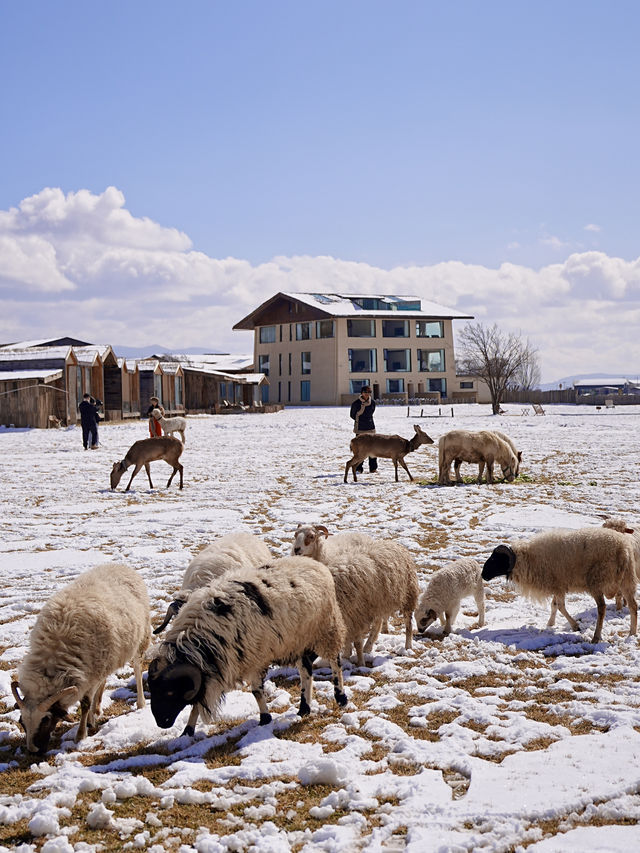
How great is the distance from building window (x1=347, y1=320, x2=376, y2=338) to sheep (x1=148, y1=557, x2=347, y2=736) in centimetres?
6473

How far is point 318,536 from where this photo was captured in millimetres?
6973

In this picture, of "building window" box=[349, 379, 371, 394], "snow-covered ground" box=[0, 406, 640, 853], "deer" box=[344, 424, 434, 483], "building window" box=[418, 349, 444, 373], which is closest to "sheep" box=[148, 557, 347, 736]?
"snow-covered ground" box=[0, 406, 640, 853]

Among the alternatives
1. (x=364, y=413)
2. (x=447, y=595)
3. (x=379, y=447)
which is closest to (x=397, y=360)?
(x=364, y=413)

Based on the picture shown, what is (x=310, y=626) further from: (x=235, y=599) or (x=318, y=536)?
(x=318, y=536)

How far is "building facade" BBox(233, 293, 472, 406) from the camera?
228ft

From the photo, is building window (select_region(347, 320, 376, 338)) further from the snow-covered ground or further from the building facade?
the snow-covered ground

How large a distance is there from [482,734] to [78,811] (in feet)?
8.16

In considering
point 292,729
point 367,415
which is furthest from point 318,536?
point 367,415

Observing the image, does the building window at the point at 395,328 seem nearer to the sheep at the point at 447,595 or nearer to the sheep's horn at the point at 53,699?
the sheep at the point at 447,595

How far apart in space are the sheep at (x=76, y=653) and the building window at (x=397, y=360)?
218ft

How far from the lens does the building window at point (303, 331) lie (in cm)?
7144

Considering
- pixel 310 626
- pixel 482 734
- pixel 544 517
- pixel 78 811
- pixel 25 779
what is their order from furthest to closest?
pixel 544 517
pixel 310 626
pixel 482 734
pixel 25 779
pixel 78 811

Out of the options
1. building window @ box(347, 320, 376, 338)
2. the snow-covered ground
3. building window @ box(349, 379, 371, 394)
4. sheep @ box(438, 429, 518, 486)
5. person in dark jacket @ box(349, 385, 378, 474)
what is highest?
building window @ box(347, 320, 376, 338)

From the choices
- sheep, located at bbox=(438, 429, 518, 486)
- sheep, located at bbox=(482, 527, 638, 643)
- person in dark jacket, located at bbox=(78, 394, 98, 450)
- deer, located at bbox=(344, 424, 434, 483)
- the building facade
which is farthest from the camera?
the building facade
